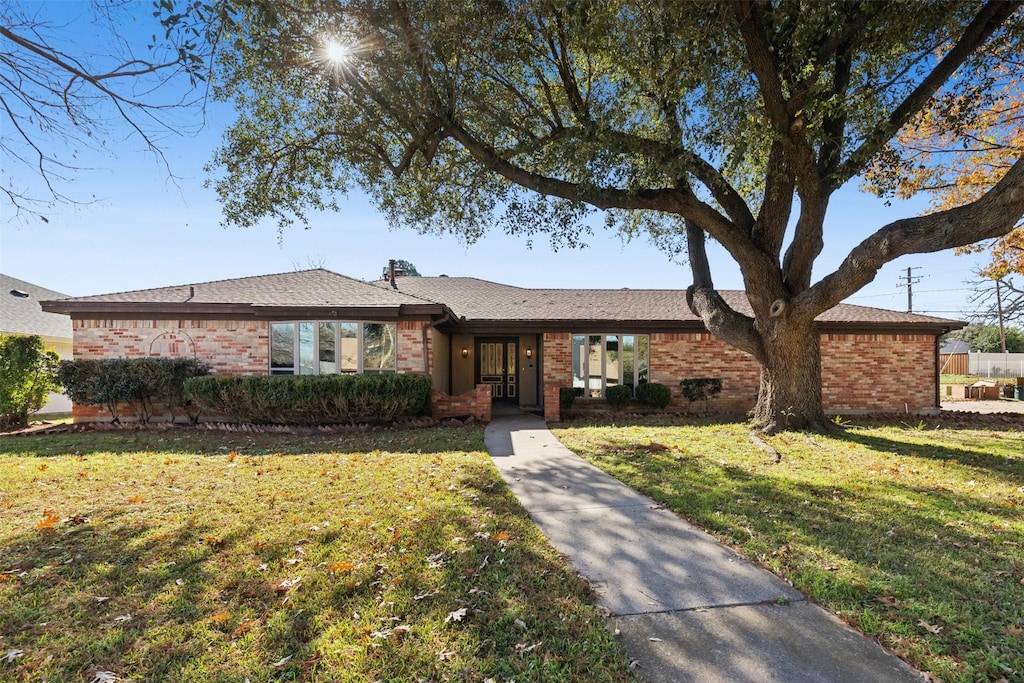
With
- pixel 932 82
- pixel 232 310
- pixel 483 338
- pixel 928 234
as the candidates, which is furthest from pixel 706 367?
pixel 232 310

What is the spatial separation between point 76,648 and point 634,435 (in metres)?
8.55

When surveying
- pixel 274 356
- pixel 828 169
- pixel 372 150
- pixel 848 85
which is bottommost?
pixel 274 356

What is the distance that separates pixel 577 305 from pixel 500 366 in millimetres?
3402

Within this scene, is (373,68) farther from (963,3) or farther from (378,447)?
(963,3)

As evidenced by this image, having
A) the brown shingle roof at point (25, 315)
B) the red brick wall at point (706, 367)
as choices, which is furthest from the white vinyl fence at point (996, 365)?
the brown shingle roof at point (25, 315)

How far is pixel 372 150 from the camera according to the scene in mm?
10070

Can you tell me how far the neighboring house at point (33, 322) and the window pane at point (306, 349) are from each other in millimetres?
9570

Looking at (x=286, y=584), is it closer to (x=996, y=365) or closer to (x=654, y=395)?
(x=654, y=395)

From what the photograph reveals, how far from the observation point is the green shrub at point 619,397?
13688 mm

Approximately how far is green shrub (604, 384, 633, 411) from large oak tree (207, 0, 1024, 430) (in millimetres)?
3834

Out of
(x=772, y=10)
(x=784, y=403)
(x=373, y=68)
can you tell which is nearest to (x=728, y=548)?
(x=784, y=403)

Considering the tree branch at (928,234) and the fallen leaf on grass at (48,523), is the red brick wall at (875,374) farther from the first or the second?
the fallen leaf on grass at (48,523)

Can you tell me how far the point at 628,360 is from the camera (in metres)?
14.2

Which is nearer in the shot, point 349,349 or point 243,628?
point 243,628
